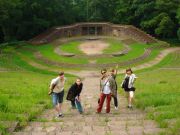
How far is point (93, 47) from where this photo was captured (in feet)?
176

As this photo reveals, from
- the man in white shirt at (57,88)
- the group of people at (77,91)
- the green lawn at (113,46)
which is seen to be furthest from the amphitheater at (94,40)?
the man in white shirt at (57,88)

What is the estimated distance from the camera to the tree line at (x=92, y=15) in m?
56.5

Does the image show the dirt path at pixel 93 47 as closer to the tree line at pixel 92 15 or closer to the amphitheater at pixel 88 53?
the amphitheater at pixel 88 53

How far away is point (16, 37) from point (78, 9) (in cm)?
1276

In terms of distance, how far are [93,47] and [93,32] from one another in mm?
12154

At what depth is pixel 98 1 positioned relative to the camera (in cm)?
6581

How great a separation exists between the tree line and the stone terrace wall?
1.42 m

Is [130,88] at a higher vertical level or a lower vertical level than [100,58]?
higher

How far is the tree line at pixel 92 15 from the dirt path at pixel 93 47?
725 centimetres

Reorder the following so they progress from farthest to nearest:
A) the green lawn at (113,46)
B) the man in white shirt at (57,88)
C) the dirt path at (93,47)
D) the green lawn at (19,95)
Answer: the dirt path at (93,47) → the green lawn at (113,46) → the man in white shirt at (57,88) → the green lawn at (19,95)

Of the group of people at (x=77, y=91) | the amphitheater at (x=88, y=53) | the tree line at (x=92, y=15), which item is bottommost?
the amphitheater at (x=88, y=53)

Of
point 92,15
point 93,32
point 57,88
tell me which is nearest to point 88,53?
point 93,32

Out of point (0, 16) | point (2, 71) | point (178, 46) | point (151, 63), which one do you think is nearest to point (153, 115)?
point (2, 71)

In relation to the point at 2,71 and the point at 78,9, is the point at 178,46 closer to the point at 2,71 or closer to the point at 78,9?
the point at 78,9
